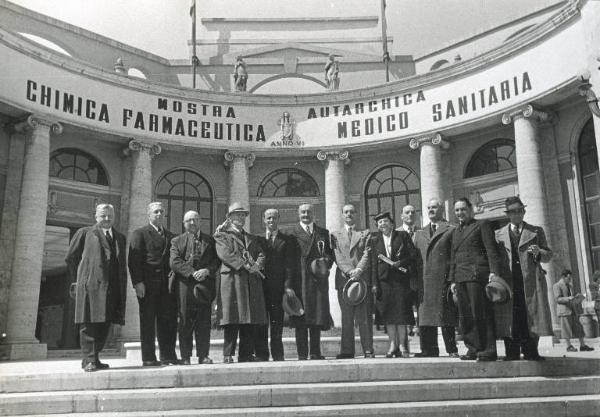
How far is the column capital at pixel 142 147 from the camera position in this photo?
19156mm

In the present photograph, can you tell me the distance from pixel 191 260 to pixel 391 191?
14.1m

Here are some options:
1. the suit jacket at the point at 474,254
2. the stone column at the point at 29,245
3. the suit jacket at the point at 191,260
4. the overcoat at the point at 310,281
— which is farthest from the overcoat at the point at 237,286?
the stone column at the point at 29,245

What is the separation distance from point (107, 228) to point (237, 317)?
207 centimetres

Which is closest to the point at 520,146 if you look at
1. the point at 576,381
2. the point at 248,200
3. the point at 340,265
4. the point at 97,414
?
the point at 248,200

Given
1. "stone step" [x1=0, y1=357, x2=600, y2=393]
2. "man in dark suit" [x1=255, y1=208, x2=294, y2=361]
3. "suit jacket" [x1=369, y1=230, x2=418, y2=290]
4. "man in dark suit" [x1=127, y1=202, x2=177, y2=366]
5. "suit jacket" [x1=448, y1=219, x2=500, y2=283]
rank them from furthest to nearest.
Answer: "suit jacket" [x1=369, y1=230, x2=418, y2=290] → "man in dark suit" [x1=255, y1=208, x2=294, y2=361] → "man in dark suit" [x1=127, y1=202, x2=177, y2=366] → "suit jacket" [x1=448, y1=219, x2=500, y2=283] → "stone step" [x1=0, y1=357, x2=600, y2=393]

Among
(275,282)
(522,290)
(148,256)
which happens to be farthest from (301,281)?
(522,290)

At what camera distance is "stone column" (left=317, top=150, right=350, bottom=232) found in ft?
65.8

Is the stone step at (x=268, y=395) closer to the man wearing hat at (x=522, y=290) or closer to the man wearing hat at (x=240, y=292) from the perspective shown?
the man wearing hat at (x=522, y=290)

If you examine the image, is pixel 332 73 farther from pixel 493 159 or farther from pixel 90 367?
pixel 90 367

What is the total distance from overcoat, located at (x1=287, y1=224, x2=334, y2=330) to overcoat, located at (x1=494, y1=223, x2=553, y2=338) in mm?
2389

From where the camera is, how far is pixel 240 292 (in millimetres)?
7746

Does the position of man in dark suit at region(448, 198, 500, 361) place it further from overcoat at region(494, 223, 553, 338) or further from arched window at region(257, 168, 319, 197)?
arched window at region(257, 168, 319, 197)

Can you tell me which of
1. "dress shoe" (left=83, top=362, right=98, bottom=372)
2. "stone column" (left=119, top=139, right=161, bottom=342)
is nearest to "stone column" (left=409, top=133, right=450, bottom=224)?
"stone column" (left=119, top=139, right=161, bottom=342)

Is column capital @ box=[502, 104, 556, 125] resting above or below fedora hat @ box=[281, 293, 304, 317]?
above
